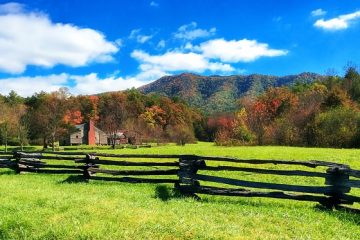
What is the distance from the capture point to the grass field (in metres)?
9.15

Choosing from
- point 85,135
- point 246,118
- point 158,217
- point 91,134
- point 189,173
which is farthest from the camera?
point 91,134

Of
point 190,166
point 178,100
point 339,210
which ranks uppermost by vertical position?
point 178,100

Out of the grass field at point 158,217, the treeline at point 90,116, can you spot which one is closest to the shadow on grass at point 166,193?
the grass field at point 158,217

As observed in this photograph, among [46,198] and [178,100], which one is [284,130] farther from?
[178,100]

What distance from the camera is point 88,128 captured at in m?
110

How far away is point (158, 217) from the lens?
10281 millimetres

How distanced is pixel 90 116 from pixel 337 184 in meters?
113

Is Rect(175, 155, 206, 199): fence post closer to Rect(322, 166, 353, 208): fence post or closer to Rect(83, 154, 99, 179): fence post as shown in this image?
Rect(322, 166, 353, 208): fence post

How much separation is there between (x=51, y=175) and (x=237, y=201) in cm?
1086

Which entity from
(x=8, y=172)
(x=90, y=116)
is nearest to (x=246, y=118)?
(x=8, y=172)

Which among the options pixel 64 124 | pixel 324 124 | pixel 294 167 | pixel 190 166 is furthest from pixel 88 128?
pixel 190 166

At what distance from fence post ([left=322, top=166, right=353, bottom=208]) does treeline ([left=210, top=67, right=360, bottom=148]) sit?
41.0 metres

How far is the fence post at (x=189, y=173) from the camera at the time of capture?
14133 millimetres

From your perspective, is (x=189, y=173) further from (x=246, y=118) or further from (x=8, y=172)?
(x=246, y=118)
